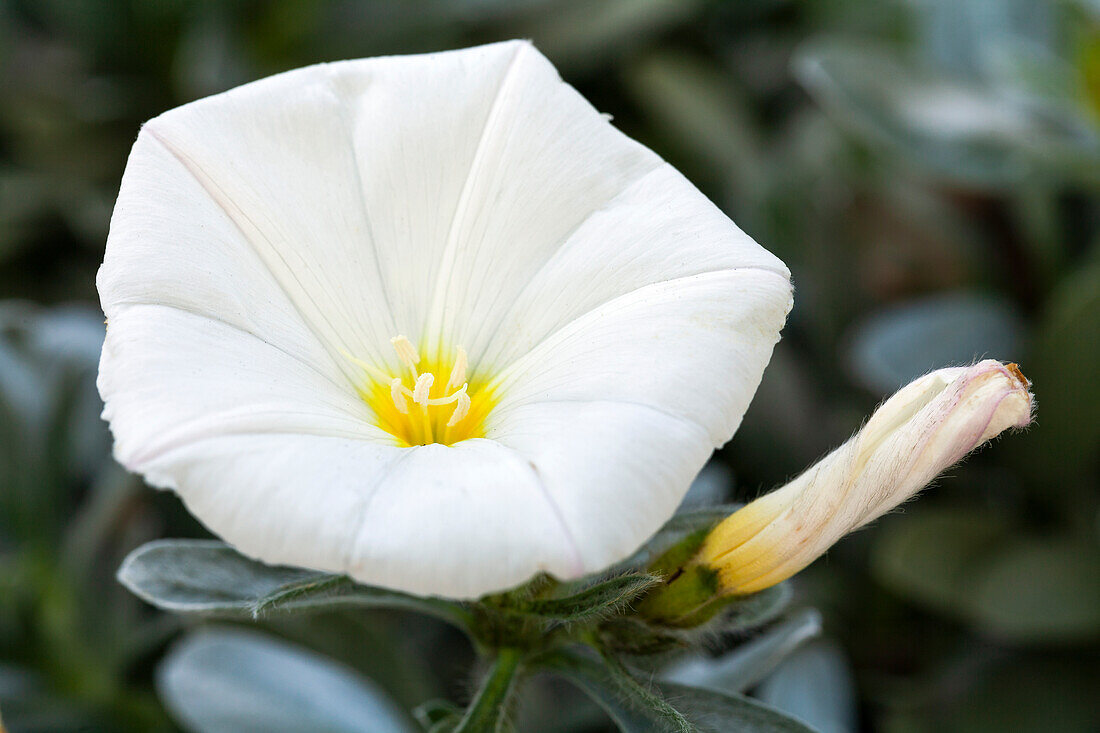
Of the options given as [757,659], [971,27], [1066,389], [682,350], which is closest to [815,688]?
[757,659]

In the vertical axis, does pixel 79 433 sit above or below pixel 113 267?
below

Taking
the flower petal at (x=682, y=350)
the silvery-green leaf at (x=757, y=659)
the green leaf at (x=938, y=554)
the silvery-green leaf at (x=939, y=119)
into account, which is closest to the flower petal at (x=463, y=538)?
the flower petal at (x=682, y=350)

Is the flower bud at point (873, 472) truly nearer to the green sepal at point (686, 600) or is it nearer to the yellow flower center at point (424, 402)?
the green sepal at point (686, 600)

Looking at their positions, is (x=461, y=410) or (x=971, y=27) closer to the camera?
(x=461, y=410)

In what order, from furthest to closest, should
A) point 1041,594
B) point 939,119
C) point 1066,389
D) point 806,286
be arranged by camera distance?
point 806,286
point 939,119
point 1066,389
point 1041,594

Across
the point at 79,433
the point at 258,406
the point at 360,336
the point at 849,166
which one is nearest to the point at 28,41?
the point at 79,433

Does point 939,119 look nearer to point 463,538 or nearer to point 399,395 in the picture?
point 399,395

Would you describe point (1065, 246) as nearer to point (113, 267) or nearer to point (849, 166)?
point (849, 166)
